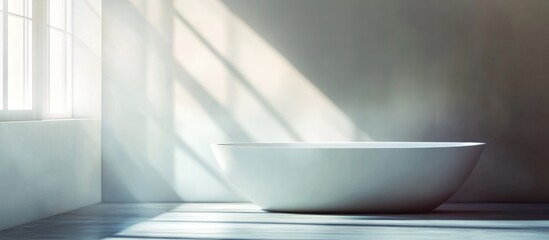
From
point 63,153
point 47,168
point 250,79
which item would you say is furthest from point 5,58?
point 250,79

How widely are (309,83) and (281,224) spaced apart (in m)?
1.54

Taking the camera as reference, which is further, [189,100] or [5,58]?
[189,100]

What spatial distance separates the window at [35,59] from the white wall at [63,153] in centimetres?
10

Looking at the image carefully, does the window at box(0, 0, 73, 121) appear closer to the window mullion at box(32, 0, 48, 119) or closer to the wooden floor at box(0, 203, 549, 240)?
the window mullion at box(32, 0, 48, 119)

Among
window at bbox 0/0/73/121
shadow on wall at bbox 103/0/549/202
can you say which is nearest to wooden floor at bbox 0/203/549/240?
shadow on wall at bbox 103/0/549/202

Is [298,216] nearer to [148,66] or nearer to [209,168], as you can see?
[209,168]

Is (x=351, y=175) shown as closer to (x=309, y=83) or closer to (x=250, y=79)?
(x=309, y=83)

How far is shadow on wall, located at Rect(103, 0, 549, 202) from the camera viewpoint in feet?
18.1

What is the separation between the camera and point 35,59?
191 inches

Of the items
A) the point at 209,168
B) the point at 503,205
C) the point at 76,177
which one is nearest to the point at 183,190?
the point at 209,168

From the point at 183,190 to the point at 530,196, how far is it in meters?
2.32

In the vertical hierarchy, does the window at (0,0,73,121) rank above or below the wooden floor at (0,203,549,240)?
above

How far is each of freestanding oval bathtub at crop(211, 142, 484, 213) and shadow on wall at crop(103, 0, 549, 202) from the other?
31.7 inches

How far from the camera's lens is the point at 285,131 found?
18.7 ft
